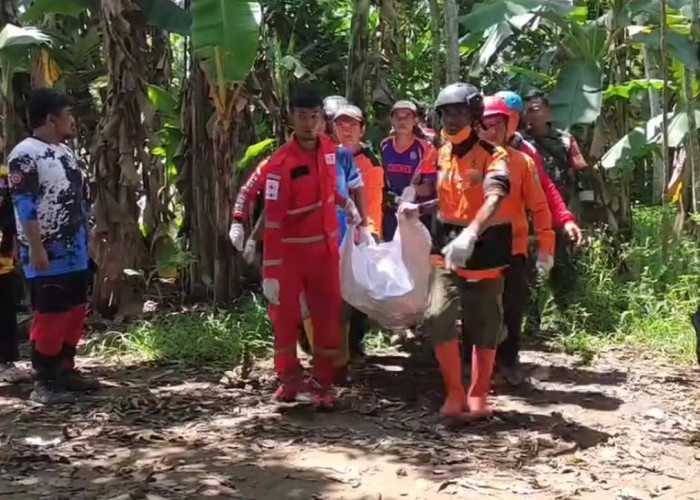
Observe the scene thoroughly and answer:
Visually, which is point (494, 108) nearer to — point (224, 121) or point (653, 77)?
point (224, 121)

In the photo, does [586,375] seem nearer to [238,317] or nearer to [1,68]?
[238,317]

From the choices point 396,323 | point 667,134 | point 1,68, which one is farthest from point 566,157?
point 1,68

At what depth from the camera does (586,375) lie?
6.03m

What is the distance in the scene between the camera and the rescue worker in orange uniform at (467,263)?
4.76 meters

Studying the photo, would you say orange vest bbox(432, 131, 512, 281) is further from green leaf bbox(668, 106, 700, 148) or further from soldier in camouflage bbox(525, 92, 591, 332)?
green leaf bbox(668, 106, 700, 148)

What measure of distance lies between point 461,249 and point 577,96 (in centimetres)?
354

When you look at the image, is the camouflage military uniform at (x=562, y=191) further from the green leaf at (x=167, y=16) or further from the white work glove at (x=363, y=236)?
the green leaf at (x=167, y=16)

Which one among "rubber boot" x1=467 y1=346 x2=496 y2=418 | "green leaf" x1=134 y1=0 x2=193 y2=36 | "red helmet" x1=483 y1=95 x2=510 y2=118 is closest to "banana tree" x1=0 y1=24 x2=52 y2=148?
"green leaf" x1=134 y1=0 x2=193 y2=36

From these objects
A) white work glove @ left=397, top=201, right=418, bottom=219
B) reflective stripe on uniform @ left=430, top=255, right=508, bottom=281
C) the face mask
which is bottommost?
reflective stripe on uniform @ left=430, top=255, right=508, bottom=281

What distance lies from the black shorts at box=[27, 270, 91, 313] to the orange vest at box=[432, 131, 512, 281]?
85.8 inches

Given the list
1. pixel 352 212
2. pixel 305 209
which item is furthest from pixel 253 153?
pixel 305 209

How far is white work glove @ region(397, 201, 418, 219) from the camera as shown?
17.3 ft

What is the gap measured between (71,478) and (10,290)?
2229 millimetres

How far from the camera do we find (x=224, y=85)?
7.36 m
